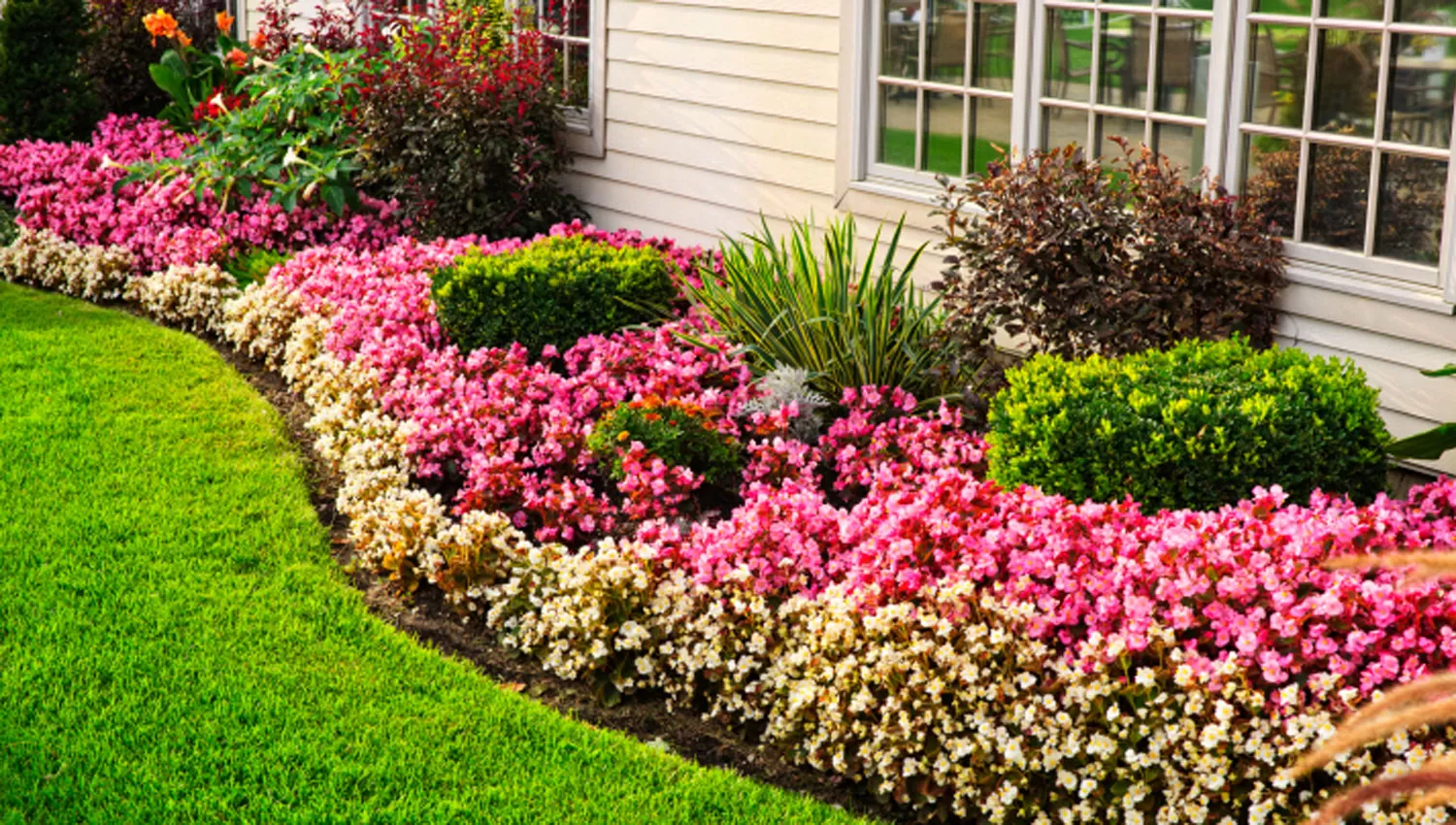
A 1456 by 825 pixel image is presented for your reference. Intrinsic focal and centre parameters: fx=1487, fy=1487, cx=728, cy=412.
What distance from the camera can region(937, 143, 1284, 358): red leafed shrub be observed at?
16.9ft

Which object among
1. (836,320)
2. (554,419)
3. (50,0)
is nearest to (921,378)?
(836,320)

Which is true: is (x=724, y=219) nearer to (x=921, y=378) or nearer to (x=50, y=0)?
(x=921, y=378)

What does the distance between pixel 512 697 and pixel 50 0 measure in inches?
400

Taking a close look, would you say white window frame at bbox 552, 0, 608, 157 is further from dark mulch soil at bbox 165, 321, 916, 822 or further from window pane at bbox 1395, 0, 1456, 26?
window pane at bbox 1395, 0, 1456, 26

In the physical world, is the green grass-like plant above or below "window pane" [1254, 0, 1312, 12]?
below

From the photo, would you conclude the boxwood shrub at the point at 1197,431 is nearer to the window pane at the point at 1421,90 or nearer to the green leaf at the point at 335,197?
the window pane at the point at 1421,90

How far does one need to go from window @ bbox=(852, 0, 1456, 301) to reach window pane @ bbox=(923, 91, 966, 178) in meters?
0.01

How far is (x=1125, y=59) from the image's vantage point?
226 inches

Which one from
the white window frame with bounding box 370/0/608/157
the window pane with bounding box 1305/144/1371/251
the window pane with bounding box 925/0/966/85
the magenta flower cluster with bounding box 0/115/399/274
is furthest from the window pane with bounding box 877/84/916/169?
the magenta flower cluster with bounding box 0/115/399/274

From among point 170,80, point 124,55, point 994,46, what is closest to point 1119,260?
point 994,46

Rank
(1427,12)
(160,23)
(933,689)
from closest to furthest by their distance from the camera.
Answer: (933,689) → (1427,12) → (160,23)

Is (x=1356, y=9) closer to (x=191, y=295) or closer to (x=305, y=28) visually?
(x=191, y=295)

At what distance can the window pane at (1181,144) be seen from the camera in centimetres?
552

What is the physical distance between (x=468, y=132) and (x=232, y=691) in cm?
487
